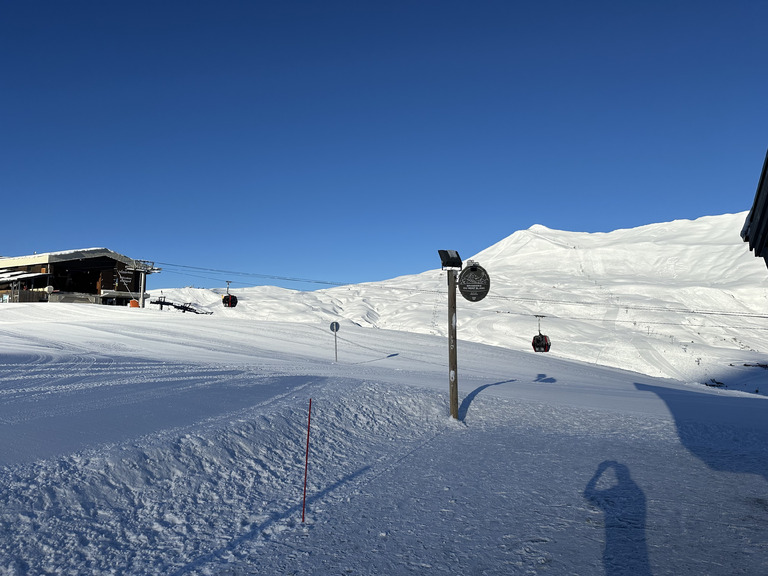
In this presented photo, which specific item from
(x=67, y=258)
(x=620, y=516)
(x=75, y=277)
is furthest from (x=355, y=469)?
(x=75, y=277)

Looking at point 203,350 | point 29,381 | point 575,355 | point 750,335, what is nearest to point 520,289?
point 750,335

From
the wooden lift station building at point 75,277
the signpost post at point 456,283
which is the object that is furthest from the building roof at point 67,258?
the signpost post at point 456,283

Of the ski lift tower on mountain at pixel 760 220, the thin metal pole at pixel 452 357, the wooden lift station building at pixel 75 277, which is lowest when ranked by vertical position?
the thin metal pole at pixel 452 357

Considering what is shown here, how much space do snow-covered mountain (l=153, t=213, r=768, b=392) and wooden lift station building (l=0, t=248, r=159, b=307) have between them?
50.0 feet

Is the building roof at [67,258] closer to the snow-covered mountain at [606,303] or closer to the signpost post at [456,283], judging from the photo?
the snow-covered mountain at [606,303]

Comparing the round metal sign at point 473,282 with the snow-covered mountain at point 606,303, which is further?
the snow-covered mountain at point 606,303

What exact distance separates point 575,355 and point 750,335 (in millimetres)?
25388

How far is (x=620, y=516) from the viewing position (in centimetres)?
709

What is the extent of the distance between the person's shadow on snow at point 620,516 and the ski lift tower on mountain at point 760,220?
3398 mm

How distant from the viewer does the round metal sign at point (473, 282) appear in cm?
1467

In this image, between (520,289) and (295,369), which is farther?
(520,289)

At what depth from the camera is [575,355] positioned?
1928 inches

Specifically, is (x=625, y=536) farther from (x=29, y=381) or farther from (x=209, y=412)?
(x=29, y=381)

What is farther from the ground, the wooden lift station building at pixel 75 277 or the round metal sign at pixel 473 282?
the wooden lift station building at pixel 75 277
